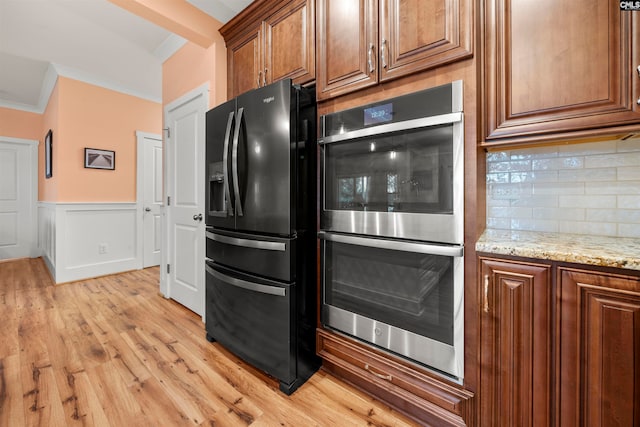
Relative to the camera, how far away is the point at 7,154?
4.60 meters

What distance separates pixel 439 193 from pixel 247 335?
1.36 metres

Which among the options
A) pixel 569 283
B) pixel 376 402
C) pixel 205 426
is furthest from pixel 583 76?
pixel 205 426

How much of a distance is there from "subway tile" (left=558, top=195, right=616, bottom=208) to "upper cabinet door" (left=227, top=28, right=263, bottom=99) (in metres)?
1.94

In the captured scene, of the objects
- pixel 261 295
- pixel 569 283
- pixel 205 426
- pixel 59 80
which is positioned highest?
pixel 59 80

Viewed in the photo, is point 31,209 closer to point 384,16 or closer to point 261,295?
point 261,295

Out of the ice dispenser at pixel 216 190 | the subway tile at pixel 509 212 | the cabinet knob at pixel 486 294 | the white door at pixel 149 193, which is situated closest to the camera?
the cabinet knob at pixel 486 294

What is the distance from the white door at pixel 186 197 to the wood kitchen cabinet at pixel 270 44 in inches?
16.5

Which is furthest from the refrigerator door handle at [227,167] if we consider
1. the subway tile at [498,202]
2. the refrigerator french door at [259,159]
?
the subway tile at [498,202]

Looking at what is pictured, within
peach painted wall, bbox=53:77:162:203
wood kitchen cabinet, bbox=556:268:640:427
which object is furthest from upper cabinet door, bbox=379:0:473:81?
peach painted wall, bbox=53:77:162:203

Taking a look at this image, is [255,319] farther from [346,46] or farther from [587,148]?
[587,148]

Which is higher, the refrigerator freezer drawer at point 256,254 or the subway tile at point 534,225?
the subway tile at point 534,225

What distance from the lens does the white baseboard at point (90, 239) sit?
134 inches

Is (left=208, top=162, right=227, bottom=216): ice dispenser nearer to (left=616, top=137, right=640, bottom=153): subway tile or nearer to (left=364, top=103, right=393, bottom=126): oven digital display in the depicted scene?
(left=364, top=103, right=393, bottom=126): oven digital display

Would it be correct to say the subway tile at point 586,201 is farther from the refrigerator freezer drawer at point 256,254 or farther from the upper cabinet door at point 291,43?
the upper cabinet door at point 291,43
